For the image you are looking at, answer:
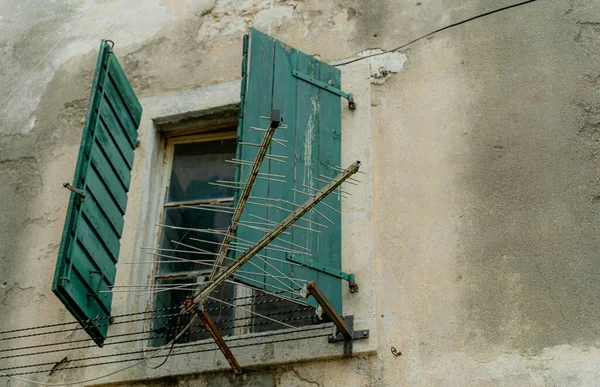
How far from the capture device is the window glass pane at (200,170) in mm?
5789

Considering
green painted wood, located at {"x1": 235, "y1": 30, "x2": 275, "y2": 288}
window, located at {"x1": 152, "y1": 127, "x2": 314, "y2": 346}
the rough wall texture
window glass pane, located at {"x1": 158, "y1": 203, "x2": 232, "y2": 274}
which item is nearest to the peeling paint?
the rough wall texture

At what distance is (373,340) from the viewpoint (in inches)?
181

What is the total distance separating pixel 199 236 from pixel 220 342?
1.24m

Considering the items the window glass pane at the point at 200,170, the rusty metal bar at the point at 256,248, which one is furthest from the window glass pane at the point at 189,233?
the rusty metal bar at the point at 256,248

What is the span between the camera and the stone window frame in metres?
4.72

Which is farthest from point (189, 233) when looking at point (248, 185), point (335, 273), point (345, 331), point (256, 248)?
point (248, 185)

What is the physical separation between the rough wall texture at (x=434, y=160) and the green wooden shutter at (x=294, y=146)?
27cm

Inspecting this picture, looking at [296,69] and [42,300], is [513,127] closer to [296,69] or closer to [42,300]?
[296,69]

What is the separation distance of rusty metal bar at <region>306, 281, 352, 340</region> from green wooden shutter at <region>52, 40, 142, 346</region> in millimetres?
1229

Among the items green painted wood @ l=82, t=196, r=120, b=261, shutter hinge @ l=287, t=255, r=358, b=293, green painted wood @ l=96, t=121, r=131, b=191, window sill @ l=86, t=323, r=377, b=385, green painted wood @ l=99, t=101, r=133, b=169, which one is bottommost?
window sill @ l=86, t=323, r=377, b=385

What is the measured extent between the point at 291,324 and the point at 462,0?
89.7 inches

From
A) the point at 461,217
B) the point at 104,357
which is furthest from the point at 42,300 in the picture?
the point at 461,217

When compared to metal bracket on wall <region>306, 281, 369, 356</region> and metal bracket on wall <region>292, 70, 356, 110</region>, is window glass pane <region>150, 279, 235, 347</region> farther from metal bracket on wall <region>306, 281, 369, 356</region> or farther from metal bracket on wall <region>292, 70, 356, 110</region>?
metal bracket on wall <region>292, 70, 356, 110</region>

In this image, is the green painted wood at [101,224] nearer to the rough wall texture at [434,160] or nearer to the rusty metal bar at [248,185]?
the rough wall texture at [434,160]
